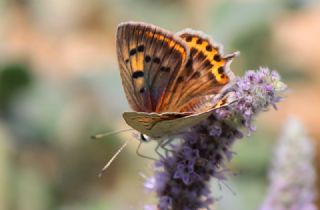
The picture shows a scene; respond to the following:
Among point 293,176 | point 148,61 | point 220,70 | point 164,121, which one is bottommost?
point 164,121

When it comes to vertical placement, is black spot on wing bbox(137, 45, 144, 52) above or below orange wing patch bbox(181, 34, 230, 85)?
below

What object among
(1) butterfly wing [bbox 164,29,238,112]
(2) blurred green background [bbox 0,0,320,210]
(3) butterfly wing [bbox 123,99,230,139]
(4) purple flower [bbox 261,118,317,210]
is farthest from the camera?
(2) blurred green background [bbox 0,0,320,210]

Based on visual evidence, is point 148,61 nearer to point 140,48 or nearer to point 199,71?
point 140,48

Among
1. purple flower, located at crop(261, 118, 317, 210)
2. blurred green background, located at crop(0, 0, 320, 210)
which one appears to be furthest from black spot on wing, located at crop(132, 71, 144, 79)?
blurred green background, located at crop(0, 0, 320, 210)

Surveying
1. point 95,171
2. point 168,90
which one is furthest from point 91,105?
point 168,90

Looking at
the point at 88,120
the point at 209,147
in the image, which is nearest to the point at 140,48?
the point at 209,147

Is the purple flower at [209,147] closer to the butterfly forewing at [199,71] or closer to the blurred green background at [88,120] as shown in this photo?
the butterfly forewing at [199,71]

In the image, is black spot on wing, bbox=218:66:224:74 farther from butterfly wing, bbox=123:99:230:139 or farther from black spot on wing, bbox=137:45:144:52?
black spot on wing, bbox=137:45:144:52
